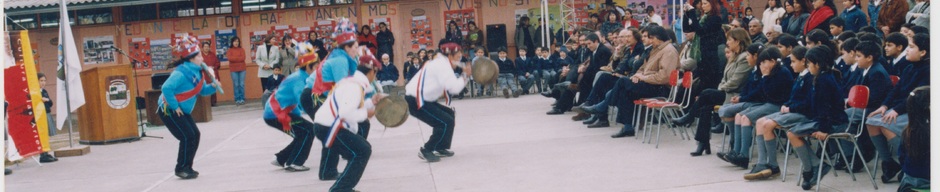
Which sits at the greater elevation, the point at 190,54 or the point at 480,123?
the point at 190,54

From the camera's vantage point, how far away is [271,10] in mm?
23766

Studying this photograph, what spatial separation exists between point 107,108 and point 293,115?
5.73 m

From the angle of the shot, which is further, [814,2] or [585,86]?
[585,86]

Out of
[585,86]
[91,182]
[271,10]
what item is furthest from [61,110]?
[271,10]

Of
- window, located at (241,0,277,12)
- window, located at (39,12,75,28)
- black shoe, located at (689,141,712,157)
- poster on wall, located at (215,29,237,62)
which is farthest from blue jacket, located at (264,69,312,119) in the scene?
window, located at (39,12,75,28)

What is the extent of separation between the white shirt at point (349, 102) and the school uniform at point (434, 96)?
7.68 ft

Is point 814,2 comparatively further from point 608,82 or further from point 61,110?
point 61,110

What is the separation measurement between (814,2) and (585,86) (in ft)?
12.0

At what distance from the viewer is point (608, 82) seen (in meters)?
13.8

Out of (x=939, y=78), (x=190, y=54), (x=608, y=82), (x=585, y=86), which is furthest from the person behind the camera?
(x=585, y=86)

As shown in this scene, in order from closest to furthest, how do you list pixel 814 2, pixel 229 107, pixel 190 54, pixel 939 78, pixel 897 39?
1. pixel 939 78
2. pixel 897 39
3. pixel 190 54
4. pixel 814 2
5. pixel 229 107

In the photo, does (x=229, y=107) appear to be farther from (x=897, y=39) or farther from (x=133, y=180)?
(x=897, y=39)

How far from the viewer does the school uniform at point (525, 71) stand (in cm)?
2059

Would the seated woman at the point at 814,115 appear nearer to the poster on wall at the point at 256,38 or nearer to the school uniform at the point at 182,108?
the school uniform at the point at 182,108
